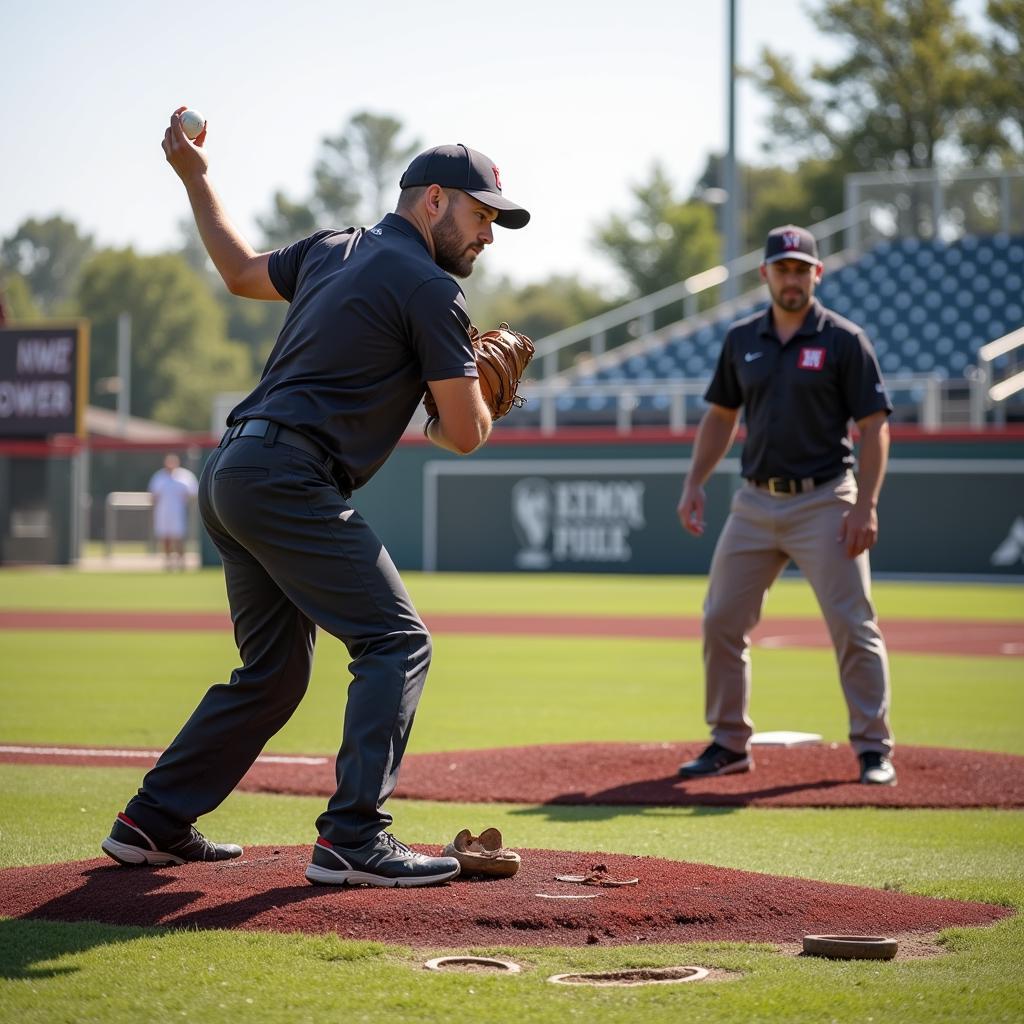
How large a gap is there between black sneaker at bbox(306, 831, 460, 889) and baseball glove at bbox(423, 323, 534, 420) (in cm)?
132

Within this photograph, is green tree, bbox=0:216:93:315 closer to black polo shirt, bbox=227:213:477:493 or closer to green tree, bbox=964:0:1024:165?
green tree, bbox=964:0:1024:165

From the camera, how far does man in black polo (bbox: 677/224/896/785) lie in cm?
727

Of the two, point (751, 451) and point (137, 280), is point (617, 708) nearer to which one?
point (751, 451)

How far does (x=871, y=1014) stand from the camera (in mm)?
3494

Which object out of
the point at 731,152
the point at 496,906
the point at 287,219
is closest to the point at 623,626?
the point at 496,906

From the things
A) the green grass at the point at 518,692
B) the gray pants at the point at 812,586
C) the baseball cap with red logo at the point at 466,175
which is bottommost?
the green grass at the point at 518,692

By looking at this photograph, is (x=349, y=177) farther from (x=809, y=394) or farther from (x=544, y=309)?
(x=809, y=394)

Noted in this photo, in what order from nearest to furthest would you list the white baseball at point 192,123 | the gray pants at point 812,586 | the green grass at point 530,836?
the green grass at point 530,836
the white baseball at point 192,123
the gray pants at point 812,586

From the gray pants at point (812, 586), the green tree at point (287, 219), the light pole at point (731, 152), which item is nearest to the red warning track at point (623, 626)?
the gray pants at point (812, 586)

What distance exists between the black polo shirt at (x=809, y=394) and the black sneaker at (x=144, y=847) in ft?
11.7

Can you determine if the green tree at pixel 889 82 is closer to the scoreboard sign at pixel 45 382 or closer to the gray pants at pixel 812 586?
the scoreboard sign at pixel 45 382

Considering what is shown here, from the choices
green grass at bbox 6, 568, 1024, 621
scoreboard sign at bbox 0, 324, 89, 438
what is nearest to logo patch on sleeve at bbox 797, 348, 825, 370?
green grass at bbox 6, 568, 1024, 621

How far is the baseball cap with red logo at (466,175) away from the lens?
461 centimetres

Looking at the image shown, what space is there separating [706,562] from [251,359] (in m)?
84.4
